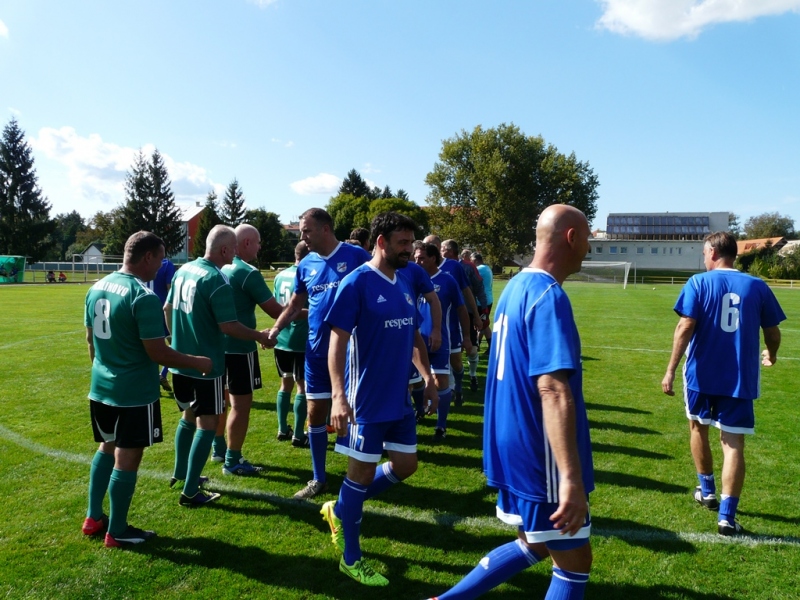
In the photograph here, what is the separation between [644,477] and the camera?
5.22 meters

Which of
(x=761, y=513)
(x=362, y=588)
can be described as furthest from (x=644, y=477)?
(x=362, y=588)

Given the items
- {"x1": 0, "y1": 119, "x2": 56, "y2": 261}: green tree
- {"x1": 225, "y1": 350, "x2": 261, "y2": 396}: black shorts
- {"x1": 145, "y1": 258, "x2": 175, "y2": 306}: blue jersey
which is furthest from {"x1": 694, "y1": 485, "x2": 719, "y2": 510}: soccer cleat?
{"x1": 0, "y1": 119, "x2": 56, "y2": 261}: green tree

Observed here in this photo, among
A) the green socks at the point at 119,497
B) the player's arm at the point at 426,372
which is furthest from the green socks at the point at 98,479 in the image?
the player's arm at the point at 426,372

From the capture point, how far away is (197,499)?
447 centimetres

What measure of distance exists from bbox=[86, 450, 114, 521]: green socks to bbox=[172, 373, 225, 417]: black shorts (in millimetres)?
655

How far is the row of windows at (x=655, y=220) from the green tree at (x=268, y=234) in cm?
6124

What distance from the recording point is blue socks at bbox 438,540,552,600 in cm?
259

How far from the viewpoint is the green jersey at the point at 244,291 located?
514 cm

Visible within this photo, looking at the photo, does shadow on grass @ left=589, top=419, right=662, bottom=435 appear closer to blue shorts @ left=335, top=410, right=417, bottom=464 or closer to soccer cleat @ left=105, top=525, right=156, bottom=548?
blue shorts @ left=335, top=410, right=417, bottom=464

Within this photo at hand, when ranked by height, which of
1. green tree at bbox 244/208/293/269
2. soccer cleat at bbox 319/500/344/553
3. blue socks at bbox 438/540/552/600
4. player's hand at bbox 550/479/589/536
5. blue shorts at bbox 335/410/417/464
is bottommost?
soccer cleat at bbox 319/500/344/553

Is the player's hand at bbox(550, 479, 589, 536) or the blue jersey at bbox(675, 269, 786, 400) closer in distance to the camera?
the player's hand at bbox(550, 479, 589, 536)

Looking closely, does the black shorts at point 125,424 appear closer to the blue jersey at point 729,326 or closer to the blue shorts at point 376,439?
the blue shorts at point 376,439

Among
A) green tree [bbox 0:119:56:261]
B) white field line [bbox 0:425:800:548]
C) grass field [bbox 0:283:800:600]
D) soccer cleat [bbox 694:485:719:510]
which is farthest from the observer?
green tree [bbox 0:119:56:261]

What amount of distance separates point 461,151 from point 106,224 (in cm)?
5437
